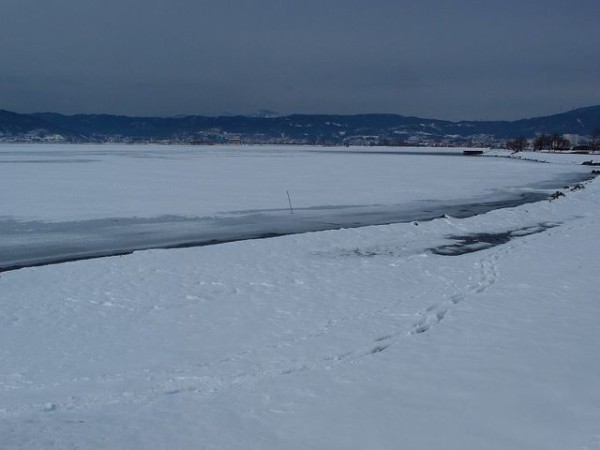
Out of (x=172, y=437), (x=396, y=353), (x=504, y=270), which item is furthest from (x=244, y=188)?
(x=172, y=437)

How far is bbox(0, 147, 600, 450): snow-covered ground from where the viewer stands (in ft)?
16.2

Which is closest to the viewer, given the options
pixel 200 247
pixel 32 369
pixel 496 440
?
pixel 496 440

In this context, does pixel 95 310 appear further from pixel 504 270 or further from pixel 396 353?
pixel 504 270

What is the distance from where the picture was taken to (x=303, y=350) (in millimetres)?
6961

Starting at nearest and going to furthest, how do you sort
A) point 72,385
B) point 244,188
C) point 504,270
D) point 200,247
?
point 72,385, point 504,270, point 200,247, point 244,188

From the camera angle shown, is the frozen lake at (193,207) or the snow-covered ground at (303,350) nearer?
the snow-covered ground at (303,350)

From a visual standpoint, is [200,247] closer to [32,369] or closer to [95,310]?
[95,310]

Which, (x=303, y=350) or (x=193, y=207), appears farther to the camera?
(x=193, y=207)

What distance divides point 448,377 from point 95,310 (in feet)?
17.1

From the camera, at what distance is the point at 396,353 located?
679 cm

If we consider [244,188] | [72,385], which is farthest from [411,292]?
[244,188]

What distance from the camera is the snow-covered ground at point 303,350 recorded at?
195 inches

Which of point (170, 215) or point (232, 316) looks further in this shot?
point (170, 215)

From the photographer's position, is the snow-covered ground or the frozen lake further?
the frozen lake
